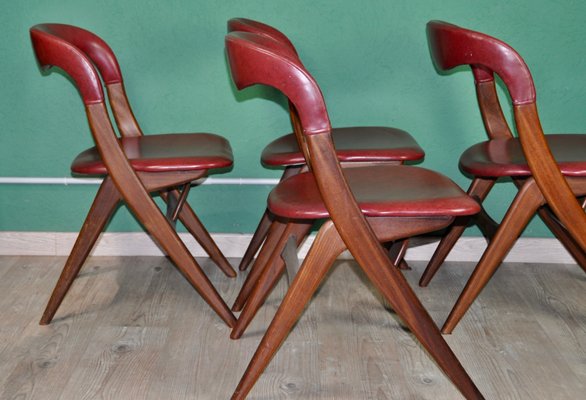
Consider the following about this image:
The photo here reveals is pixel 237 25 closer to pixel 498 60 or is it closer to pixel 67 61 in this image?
pixel 67 61

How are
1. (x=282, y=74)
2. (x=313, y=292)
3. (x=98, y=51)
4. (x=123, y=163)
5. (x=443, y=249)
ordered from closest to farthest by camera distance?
1. (x=282, y=74)
2. (x=313, y=292)
3. (x=123, y=163)
4. (x=98, y=51)
5. (x=443, y=249)

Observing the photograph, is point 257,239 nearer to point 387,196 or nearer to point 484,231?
point 484,231

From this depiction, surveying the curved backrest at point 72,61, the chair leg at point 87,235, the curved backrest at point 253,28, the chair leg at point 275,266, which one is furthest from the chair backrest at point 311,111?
the chair leg at point 87,235

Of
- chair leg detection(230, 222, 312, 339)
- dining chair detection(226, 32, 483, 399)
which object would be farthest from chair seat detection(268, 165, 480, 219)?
chair leg detection(230, 222, 312, 339)

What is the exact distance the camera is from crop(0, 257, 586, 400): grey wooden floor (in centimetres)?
233

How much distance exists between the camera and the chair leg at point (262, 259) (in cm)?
270

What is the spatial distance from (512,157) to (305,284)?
0.89 m

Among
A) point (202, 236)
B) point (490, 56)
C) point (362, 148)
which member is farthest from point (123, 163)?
point (490, 56)

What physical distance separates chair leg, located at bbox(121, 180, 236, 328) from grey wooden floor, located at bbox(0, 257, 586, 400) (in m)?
0.08

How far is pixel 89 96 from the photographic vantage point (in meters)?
2.43

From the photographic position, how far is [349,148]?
2.72m

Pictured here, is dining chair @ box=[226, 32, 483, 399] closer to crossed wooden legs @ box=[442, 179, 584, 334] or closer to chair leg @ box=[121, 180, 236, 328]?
crossed wooden legs @ box=[442, 179, 584, 334]

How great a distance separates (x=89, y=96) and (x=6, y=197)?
1.07 metres

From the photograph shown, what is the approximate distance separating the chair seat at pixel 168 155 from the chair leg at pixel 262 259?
10.2 inches
